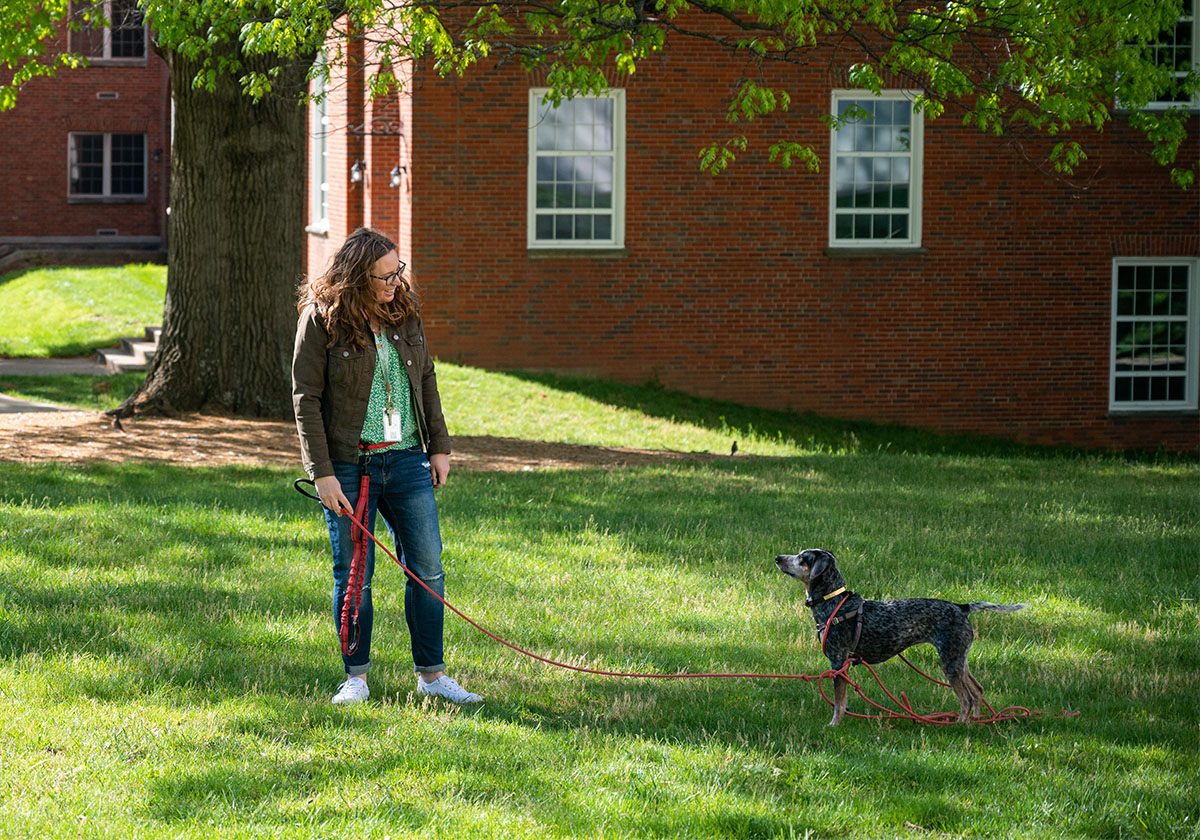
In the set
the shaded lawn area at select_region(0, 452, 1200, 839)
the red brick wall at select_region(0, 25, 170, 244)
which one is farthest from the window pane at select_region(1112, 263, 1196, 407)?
the red brick wall at select_region(0, 25, 170, 244)

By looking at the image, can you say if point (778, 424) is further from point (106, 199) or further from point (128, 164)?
point (128, 164)

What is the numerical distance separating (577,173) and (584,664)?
1338cm

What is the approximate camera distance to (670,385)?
19.5 metres

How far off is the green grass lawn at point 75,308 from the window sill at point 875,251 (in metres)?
11.0

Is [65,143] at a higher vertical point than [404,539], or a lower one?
higher

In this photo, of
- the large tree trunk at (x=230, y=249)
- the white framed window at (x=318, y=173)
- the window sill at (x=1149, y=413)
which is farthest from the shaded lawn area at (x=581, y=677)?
the white framed window at (x=318, y=173)

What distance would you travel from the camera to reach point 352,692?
225 inches

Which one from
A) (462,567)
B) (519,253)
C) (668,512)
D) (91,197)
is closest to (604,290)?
(519,253)

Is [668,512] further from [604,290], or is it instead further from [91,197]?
[91,197]

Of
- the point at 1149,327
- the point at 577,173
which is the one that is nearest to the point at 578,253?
the point at 577,173

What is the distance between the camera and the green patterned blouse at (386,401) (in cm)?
564

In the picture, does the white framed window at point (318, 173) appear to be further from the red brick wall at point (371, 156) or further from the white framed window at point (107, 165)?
the white framed window at point (107, 165)

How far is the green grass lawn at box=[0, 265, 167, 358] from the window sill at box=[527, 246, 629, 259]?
24.2ft

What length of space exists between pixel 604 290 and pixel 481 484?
822cm
